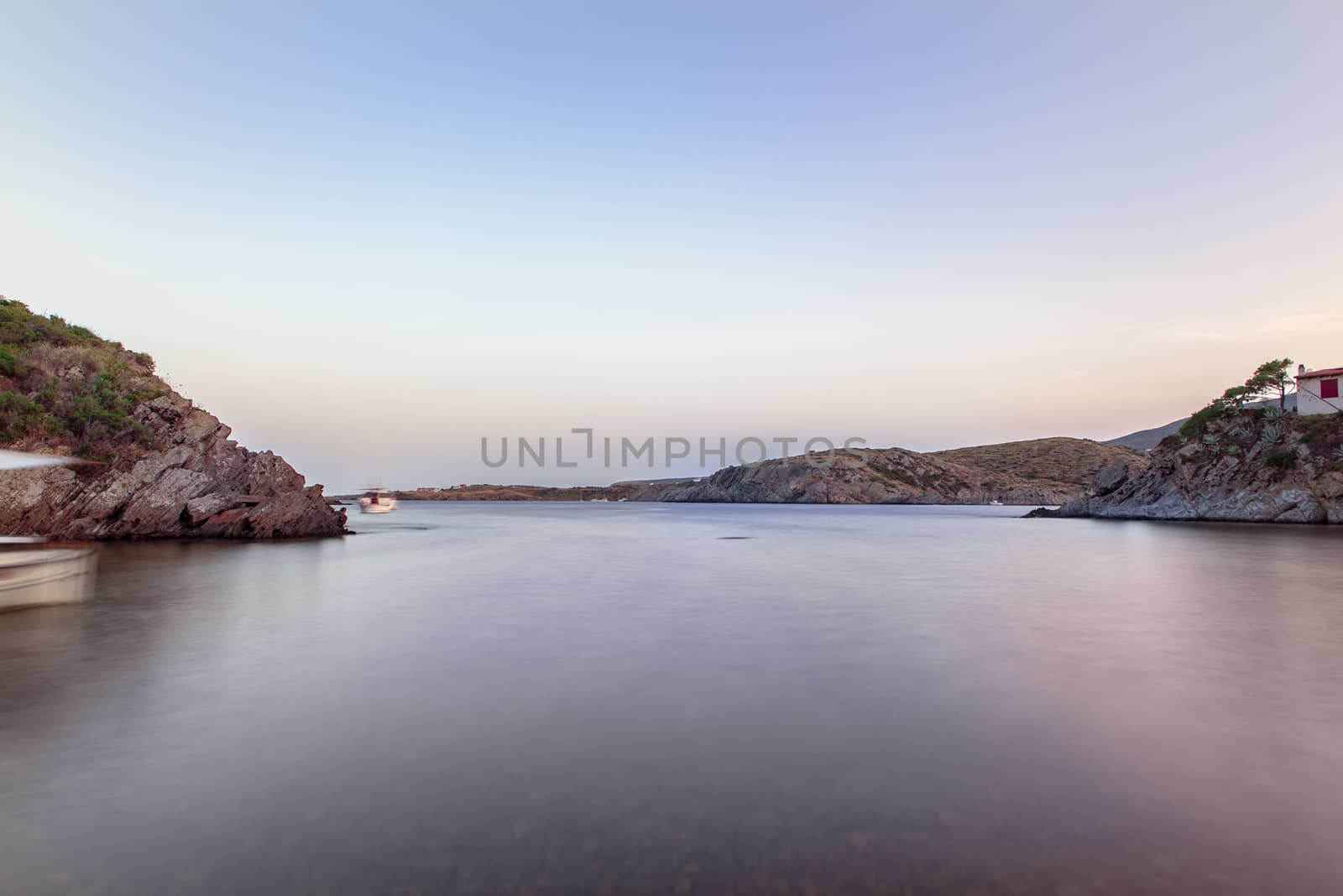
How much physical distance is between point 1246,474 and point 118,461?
302 feet

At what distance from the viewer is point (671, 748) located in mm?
7059

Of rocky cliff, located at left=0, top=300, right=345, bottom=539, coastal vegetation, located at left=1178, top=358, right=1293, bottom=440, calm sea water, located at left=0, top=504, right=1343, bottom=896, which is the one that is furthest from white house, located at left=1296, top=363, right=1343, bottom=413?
rocky cliff, located at left=0, top=300, right=345, bottom=539

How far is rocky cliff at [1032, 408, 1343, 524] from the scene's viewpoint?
58312 millimetres

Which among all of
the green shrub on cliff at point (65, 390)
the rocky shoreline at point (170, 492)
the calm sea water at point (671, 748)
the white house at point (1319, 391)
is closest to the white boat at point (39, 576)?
the calm sea water at point (671, 748)

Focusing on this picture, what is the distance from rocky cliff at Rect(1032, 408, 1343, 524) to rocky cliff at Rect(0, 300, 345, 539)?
8215 centimetres

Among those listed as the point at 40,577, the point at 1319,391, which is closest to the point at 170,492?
the point at 40,577

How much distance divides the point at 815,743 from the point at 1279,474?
77036mm

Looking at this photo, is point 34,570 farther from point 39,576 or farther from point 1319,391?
point 1319,391

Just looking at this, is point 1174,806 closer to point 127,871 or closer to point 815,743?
point 815,743

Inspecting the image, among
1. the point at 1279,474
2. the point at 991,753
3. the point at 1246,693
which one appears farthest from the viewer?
the point at 1279,474

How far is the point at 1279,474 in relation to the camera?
61.2m

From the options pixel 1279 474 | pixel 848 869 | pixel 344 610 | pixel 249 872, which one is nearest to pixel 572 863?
pixel 848 869

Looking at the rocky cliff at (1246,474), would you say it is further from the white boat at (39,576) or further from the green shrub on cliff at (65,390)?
the green shrub on cliff at (65,390)

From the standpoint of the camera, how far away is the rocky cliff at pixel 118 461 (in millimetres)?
35656
